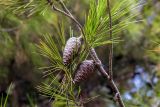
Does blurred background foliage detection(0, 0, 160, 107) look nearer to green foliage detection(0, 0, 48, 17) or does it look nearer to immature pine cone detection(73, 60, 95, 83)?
green foliage detection(0, 0, 48, 17)

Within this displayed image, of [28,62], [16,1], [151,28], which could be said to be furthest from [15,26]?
[16,1]

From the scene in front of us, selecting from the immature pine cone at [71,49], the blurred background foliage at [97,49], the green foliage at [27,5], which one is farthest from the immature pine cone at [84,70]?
the blurred background foliage at [97,49]

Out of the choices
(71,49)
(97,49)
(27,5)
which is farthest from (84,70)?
(97,49)

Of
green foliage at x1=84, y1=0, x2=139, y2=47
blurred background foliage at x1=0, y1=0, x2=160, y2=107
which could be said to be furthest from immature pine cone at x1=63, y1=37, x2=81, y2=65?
blurred background foliage at x1=0, y1=0, x2=160, y2=107

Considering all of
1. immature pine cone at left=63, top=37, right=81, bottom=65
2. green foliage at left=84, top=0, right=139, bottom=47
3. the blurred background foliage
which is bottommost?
the blurred background foliage

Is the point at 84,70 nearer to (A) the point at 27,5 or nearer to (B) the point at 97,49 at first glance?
(A) the point at 27,5

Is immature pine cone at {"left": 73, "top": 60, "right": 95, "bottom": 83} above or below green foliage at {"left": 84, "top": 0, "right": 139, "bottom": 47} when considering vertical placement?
below

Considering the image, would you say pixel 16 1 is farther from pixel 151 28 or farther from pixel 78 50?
pixel 151 28

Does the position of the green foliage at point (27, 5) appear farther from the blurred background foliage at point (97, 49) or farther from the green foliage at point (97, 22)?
the blurred background foliage at point (97, 49)
